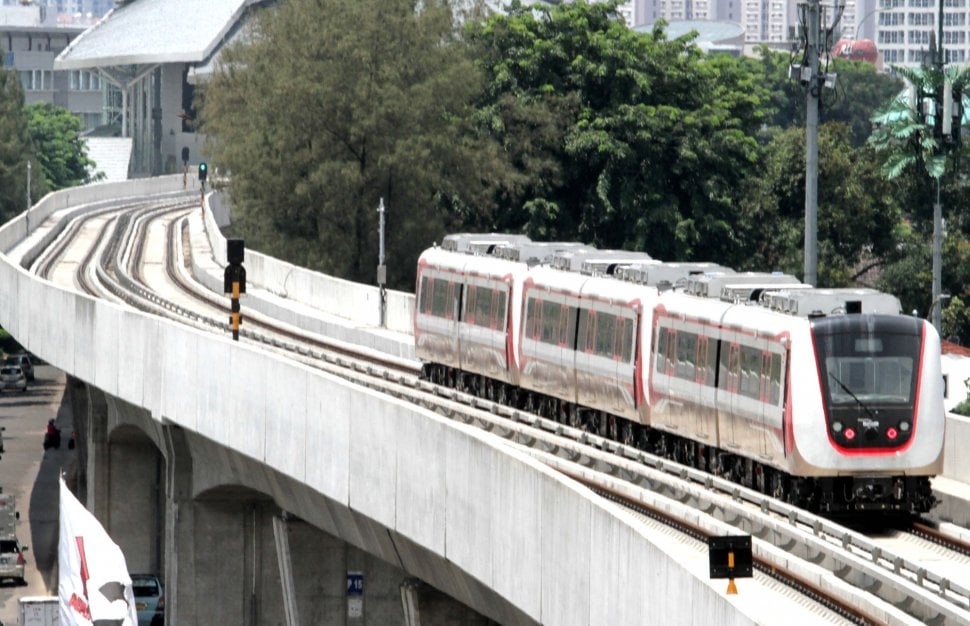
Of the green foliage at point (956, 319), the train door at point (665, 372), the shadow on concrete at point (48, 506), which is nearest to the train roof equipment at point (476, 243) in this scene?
the train door at point (665, 372)

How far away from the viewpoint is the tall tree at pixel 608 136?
85438 millimetres

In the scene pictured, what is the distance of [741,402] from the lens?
30281mm

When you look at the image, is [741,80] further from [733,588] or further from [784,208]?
[733,588]

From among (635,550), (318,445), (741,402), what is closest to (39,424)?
(318,445)

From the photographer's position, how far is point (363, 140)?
271ft

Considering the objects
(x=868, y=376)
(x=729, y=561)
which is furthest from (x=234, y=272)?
(x=729, y=561)

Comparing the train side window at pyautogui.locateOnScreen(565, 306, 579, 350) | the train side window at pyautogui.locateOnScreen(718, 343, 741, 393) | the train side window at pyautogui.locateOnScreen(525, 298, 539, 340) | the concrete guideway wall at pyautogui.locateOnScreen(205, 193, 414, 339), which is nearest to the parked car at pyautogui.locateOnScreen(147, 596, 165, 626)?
the concrete guideway wall at pyautogui.locateOnScreen(205, 193, 414, 339)

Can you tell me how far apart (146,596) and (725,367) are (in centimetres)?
3048

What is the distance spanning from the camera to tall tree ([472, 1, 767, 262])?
8544 cm

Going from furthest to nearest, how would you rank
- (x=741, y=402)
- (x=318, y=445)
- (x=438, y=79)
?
(x=438, y=79) < (x=318, y=445) < (x=741, y=402)

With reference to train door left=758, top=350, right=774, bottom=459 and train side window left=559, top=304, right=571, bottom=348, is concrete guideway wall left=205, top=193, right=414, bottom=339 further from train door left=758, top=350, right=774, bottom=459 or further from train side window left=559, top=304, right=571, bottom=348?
train door left=758, top=350, right=774, bottom=459

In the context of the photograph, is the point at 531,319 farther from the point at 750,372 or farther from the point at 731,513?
the point at 731,513

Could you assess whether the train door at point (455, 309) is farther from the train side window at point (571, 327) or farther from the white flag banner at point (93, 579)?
the white flag banner at point (93, 579)

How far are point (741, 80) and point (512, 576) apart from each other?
7087 cm
